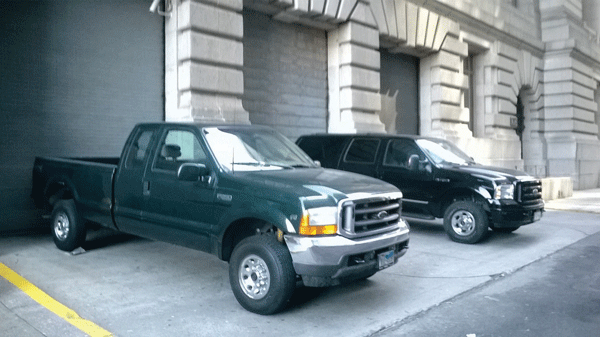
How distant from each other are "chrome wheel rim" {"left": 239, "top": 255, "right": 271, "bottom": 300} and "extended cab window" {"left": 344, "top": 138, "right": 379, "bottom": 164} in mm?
5187

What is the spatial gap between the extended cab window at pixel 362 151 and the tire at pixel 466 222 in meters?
1.76

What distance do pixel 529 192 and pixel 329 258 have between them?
5.66 meters

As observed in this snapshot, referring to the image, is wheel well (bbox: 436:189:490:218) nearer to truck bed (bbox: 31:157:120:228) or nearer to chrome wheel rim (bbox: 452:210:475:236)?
chrome wheel rim (bbox: 452:210:475:236)

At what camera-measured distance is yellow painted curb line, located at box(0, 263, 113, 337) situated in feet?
14.8

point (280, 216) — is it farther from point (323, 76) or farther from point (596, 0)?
point (596, 0)

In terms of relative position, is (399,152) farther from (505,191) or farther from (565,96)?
(565,96)

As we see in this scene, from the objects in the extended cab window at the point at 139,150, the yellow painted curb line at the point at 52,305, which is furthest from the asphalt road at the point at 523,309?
the extended cab window at the point at 139,150

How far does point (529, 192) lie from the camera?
8.89 metres

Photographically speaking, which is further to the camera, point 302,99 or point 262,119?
point 302,99

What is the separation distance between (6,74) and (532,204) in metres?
9.27

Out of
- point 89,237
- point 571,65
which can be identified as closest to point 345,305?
point 89,237

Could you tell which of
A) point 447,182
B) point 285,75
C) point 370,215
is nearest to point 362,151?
point 447,182

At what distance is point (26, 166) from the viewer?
892 centimetres

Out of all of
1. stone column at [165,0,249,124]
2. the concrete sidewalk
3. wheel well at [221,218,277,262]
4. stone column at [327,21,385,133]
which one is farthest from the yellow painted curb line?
the concrete sidewalk
